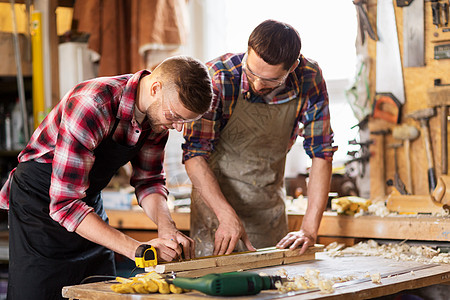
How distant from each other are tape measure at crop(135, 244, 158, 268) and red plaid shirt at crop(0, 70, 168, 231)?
210mm

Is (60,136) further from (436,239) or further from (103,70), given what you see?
(103,70)

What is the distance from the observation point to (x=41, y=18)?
4332 mm

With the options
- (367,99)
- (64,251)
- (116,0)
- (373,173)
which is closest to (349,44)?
(367,99)

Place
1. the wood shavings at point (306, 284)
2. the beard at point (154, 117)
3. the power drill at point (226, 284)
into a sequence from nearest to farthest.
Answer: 1. the power drill at point (226, 284)
2. the wood shavings at point (306, 284)
3. the beard at point (154, 117)

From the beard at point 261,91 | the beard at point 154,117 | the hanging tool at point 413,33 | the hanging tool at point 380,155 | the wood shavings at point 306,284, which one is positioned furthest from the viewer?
the hanging tool at point 380,155

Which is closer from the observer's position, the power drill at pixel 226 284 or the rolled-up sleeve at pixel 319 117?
the power drill at pixel 226 284

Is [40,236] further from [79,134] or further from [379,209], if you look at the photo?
[379,209]

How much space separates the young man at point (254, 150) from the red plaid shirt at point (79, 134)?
16.1 inches

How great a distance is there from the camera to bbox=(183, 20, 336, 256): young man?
242 centimetres

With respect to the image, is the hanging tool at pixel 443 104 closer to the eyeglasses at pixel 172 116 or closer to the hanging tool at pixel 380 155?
the hanging tool at pixel 380 155

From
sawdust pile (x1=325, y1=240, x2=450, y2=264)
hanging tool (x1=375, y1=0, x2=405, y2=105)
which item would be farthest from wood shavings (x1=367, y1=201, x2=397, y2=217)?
hanging tool (x1=375, y1=0, x2=405, y2=105)

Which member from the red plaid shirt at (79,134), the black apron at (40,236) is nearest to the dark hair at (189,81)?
the red plaid shirt at (79,134)

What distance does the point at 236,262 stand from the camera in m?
2.06

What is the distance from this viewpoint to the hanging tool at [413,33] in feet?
10.7
